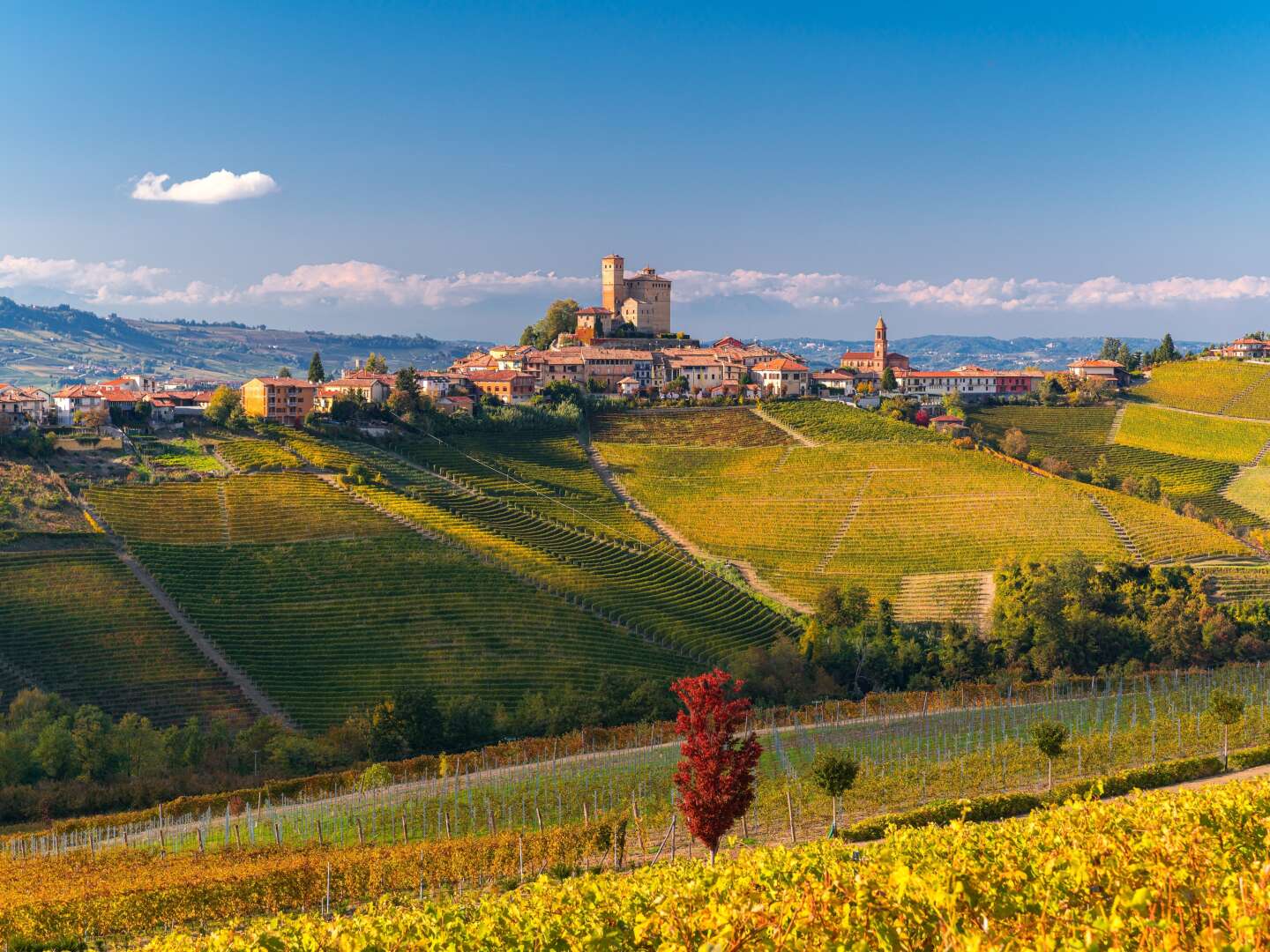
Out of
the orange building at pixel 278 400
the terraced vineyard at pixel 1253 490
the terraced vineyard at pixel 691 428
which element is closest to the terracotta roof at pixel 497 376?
the terraced vineyard at pixel 691 428

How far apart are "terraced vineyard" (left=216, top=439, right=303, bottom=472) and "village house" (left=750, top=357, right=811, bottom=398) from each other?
49.2 meters

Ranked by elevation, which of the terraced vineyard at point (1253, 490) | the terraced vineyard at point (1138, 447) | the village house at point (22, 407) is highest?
the village house at point (22, 407)

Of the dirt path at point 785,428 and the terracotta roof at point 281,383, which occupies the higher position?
the terracotta roof at point 281,383

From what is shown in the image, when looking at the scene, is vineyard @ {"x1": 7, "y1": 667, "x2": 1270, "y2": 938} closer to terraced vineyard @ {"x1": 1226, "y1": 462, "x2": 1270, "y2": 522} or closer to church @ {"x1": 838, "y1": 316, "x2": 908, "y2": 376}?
terraced vineyard @ {"x1": 1226, "y1": 462, "x2": 1270, "y2": 522}

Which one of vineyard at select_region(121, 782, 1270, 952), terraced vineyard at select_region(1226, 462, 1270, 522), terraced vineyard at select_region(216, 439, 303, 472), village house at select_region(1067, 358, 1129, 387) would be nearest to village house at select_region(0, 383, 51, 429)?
terraced vineyard at select_region(216, 439, 303, 472)

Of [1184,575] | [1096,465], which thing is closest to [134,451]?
[1184,575]

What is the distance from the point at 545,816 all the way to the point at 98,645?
23.5 m

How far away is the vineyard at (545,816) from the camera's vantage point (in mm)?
23000

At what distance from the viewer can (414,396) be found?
8600 centimetres

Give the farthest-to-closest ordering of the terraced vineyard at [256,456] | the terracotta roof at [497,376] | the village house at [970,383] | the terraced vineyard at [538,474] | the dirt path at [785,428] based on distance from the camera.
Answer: the village house at [970,383] < the terracotta roof at [497,376] < the dirt path at [785,428] < the terraced vineyard at [538,474] < the terraced vineyard at [256,456]

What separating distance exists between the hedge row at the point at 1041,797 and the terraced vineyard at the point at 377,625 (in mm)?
22087

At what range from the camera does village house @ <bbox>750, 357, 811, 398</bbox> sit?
10731 centimetres

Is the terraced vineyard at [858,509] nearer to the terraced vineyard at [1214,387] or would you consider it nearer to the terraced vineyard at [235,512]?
the terraced vineyard at [235,512]

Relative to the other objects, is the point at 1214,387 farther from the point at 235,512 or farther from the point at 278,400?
the point at 235,512
